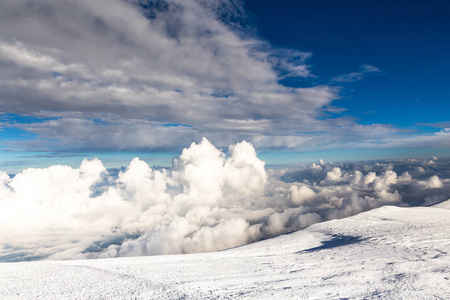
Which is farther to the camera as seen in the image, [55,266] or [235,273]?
[55,266]

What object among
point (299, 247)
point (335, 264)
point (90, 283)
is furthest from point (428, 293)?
point (90, 283)

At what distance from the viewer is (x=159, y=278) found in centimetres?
1438

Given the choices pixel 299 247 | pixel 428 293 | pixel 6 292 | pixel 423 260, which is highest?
pixel 6 292

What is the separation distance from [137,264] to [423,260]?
70.7 ft

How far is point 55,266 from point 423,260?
2778cm

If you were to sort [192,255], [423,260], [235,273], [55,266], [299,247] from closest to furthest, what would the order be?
[235,273] → [423,260] → [55,266] → [192,255] → [299,247]

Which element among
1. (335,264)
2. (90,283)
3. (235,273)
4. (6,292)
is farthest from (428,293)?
(6,292)

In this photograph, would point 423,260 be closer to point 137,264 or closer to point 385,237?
point 385,237

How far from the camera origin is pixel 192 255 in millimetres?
23141

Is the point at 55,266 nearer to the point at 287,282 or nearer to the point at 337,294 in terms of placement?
the point at 287,282

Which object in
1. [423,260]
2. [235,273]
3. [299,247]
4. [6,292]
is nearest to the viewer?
[6,292]

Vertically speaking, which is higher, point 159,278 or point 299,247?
point 159,278

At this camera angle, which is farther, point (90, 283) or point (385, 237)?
point (385, 237)

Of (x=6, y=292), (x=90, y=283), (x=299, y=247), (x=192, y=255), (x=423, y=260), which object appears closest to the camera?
(x=6, y=292)
